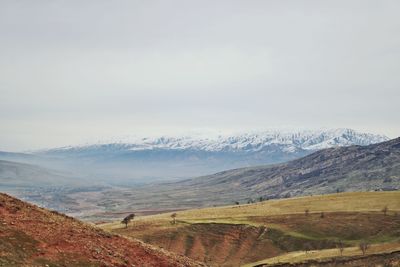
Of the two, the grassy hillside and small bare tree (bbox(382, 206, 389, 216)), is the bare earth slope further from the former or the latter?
small bare tree (bbox(382, 206, 389, 216))

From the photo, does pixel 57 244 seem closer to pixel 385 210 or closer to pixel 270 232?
pixel 270 232

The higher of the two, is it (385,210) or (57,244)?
(57,244)

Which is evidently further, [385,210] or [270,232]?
[385,210]

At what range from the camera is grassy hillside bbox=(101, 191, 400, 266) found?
12725 centimetres

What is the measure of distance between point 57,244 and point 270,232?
97331 mm

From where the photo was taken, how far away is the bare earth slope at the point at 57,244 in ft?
149

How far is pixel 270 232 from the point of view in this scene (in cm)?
13900

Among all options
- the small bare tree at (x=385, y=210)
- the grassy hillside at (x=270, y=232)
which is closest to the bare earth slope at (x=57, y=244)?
the grassy hillside at (x=270, y=232)

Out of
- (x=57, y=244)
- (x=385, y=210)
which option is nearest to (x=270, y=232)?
(x=385, y=210)

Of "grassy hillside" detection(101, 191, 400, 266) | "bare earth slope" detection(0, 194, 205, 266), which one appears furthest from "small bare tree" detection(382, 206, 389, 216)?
"bare earth slope" detection(0, 194, 205, 266)

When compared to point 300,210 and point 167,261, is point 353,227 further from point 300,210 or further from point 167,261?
point 167,261

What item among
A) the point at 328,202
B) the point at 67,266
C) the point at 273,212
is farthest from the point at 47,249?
the point at 328,202

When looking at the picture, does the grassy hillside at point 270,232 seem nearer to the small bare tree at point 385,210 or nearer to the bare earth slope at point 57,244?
the small bare tree at point 385,210

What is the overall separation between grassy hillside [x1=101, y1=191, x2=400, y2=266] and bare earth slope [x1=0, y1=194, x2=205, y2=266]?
64282 millimetres
